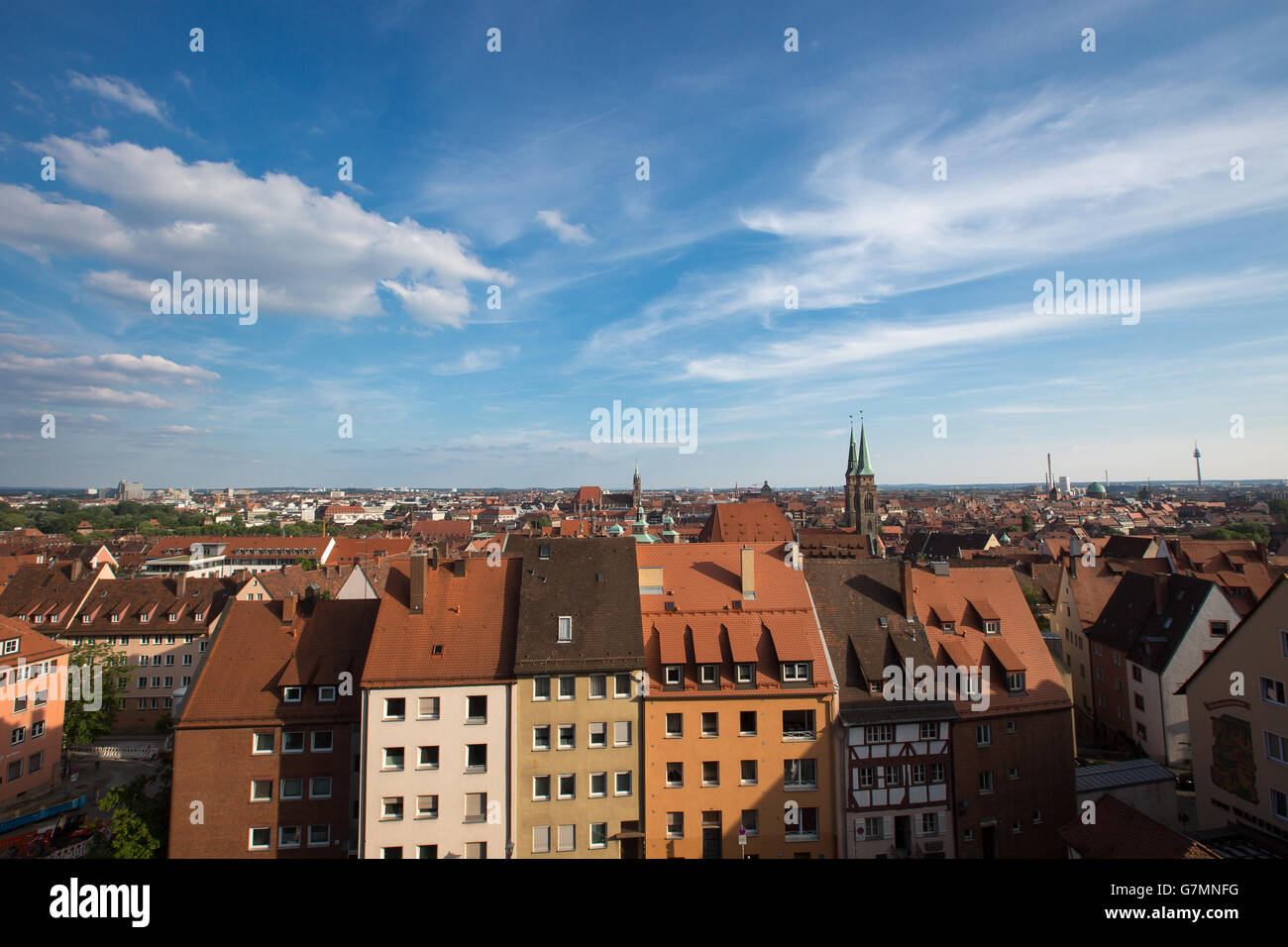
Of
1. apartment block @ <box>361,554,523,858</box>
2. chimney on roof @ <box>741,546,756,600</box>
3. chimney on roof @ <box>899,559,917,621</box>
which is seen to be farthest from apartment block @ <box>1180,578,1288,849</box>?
apartment block @ <box>361,554,523,858</box>

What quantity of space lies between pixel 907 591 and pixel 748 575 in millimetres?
6722

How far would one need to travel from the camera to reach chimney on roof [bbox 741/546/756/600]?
28.0 m

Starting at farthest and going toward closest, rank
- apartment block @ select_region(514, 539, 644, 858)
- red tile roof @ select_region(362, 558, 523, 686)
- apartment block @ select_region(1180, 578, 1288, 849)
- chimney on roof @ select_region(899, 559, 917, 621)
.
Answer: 1. chimney on roof @ select_region(899, 559, 917, 621)
2. red tile roof @ select_region(362, 558, 523, 686)
3. apartment block @ select_region(514, 539, 644, 858)
4. apartment block @ select_region(1180, 578, 1288, 849)

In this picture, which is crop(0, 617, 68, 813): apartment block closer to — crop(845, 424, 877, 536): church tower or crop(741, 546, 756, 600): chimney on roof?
crop(741, 546, 756, 600): chimney on roof

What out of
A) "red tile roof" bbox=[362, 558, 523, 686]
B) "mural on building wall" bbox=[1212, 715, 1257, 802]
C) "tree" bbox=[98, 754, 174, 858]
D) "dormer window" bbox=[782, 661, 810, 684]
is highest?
"red tile roof" bbox=[362, 558, 523, 686]

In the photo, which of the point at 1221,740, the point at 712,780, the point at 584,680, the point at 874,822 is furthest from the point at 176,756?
the point at 1221,740

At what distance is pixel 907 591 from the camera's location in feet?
93.7

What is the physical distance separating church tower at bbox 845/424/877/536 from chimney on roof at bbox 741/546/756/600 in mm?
102622

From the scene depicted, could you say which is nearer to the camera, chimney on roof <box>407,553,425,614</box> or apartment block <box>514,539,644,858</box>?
apartment block <box>514,539,644,858</box>

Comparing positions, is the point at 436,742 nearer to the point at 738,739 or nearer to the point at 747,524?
the point at 738,739

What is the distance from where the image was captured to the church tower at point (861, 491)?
126062 millimetres
